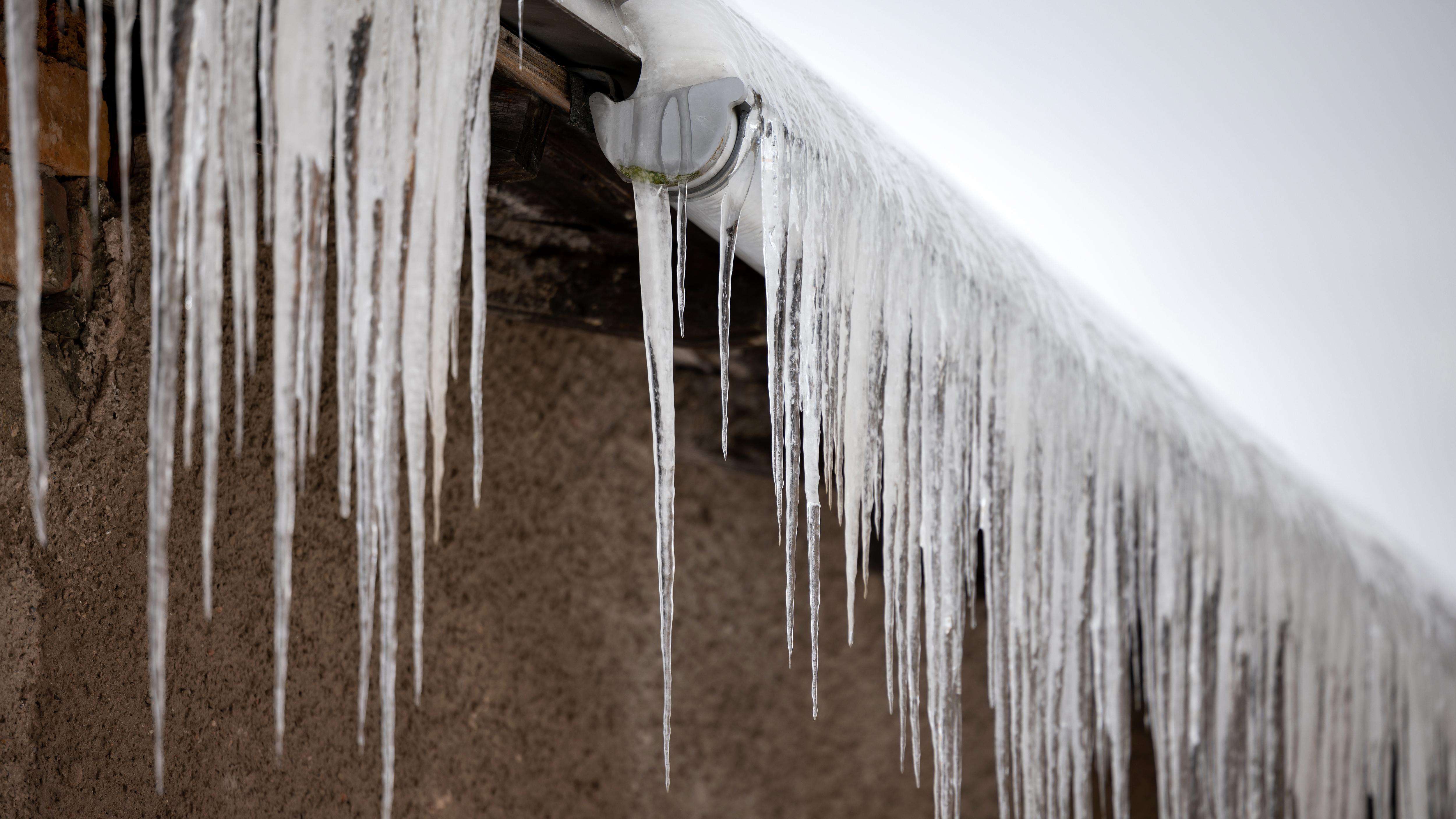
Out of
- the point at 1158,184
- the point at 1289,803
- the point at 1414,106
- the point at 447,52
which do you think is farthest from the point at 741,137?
the point at 1414,106

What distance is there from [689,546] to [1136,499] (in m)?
1.16

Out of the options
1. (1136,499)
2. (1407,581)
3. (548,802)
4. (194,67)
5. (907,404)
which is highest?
(194,67)

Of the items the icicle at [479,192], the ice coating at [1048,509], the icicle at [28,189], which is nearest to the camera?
the icicle at [28,189]

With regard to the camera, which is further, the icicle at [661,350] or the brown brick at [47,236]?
the icicle at [661,350]

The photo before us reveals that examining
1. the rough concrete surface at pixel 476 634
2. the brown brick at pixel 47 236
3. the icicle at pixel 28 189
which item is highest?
the brown brick at pixel 47 236

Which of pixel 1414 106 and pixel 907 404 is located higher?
pixel 1414 106

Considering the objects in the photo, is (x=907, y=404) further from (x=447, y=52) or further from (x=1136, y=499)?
(x=447, y=52)

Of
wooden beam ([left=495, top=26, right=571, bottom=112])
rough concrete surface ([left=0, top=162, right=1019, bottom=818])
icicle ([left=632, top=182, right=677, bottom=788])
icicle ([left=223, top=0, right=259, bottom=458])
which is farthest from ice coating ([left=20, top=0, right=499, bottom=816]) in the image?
rough concrete surface ([left=0, top=162, right=1019, bottom=818])

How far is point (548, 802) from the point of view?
194 cm

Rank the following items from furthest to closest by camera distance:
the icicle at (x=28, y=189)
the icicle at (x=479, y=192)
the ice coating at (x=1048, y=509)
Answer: the ice coating at (x=1048, y=509) → the icicle at (x=479, y=192) → the icicle at (x=28, y=189)

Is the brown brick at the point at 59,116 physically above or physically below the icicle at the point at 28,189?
above

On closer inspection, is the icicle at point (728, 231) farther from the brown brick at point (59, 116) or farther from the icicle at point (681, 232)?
the brown brick at point (59, 116)

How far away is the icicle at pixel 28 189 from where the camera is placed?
51cm

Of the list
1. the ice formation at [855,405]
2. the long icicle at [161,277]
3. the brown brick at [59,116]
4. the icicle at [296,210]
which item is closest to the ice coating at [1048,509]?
the ice formation at [855,405]
